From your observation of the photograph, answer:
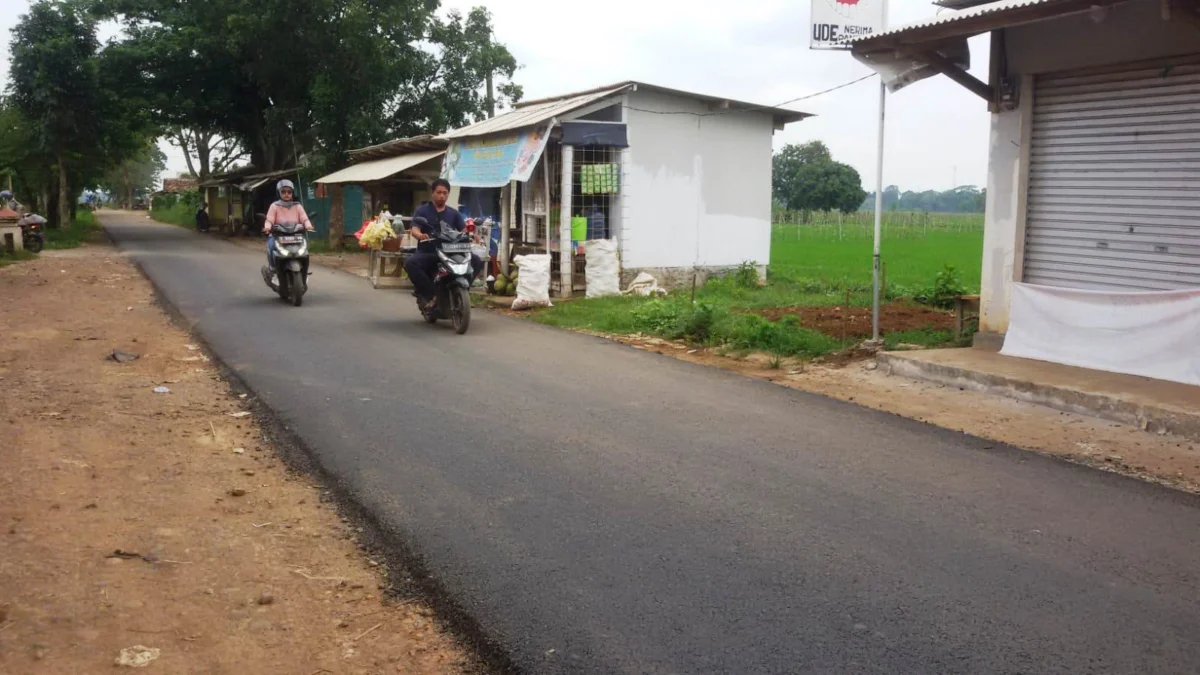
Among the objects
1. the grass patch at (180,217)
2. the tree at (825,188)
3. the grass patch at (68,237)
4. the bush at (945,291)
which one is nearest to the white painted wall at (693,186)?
the bush at (945,291)

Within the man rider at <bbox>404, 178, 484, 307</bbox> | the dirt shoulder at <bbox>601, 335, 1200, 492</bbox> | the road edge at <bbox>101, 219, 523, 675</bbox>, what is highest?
the man rider at <bbox>404, 178, 484, 307</bbox>

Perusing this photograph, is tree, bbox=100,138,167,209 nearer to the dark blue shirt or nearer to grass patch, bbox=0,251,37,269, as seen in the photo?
grass patch, bbox=0,251,37,269

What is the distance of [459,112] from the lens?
33531 millimetres

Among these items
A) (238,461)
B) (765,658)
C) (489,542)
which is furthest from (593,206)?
(765,658)

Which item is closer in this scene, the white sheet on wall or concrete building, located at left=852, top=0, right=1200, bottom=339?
the white sheet on wall

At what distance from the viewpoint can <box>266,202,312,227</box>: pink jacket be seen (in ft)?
45.8

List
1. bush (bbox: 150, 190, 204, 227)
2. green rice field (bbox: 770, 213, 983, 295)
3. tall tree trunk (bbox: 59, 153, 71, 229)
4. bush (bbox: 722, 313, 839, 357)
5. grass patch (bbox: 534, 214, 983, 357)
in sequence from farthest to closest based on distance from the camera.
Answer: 1. bush (bbox: 150, 190, 204, 227)
2. tall tree trunk (bbox: 59, 153, 71, 229)
3. green rice field (bbox: 770, 213, 983, 295)
4. grass patch (bbox: 534, 214, 983, 357)
5. bush (bbox: 722, 313, 839, 357)

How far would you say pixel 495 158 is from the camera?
55.7 ft

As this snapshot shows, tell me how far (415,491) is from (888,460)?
2788mm

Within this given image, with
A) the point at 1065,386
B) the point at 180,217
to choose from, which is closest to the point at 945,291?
the point at 1065,386

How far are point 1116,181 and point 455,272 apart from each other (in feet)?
22.4

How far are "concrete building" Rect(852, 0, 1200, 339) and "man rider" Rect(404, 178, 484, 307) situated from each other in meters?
4.96

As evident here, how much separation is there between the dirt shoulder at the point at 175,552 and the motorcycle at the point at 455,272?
371 centimetres

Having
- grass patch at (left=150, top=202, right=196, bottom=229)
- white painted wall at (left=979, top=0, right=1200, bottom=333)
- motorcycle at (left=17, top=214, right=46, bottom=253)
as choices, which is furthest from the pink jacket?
grass patch at (left=150, top=202, right=196, bottom=229)
